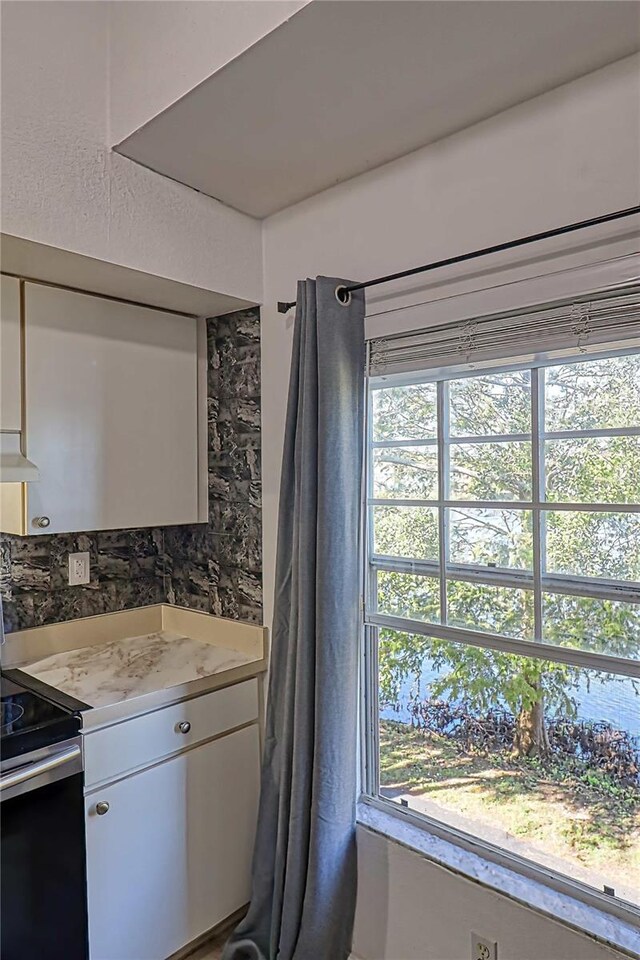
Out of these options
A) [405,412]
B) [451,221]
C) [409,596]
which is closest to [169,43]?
[451,221]

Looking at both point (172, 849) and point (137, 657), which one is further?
point (137, 657)

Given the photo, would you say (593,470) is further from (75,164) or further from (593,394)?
(75,164)

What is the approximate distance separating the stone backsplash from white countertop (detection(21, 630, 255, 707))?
0.48 ft

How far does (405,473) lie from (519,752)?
0.83m

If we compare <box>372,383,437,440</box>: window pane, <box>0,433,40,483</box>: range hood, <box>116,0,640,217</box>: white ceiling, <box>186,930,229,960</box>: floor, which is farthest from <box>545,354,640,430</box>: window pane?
<box>186,930,229,960</box>: floor

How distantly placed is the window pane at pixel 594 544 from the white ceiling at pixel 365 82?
1062 mm

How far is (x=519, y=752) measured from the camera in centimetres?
165

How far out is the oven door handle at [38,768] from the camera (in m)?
1.51

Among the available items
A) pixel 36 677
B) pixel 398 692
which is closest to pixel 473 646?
pixel 398 692

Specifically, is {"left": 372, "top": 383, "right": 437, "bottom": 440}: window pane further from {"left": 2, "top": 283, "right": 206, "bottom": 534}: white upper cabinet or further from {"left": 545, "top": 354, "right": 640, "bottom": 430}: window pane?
{"left": 2, "top": 283, "right": 206, "bottom": 534}: white upper cabinet

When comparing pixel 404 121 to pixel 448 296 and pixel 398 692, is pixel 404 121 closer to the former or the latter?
pixel 448 296

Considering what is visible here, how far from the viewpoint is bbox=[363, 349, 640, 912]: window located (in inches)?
58.4

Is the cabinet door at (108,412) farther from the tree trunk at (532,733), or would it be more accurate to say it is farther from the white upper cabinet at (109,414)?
the tree trunk at (532,733)

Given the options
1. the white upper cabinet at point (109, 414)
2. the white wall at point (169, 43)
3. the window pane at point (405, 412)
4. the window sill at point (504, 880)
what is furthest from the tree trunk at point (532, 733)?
the white wall at point (169, 43)
